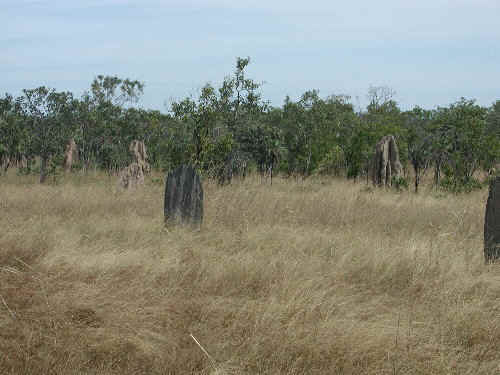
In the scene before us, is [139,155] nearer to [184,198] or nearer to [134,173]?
[134,173]

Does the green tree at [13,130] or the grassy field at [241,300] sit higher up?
the green tree at [13,130]

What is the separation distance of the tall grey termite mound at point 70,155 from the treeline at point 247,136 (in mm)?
270

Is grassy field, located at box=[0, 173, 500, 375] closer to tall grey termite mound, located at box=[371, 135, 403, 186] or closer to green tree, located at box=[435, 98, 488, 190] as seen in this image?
tall grey termite mound, located at box=[371, 135, 403, 186]

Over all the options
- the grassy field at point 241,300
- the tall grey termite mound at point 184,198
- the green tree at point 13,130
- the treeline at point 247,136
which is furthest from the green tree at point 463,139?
the green tree at point 13,130

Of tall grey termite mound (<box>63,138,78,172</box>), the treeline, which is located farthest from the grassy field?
tall grey termite mound (<box>63,138,78,172</box>)

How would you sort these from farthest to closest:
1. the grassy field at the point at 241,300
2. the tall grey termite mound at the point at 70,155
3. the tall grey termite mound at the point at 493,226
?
the tall grey termite mound at the point at 70,155
the tall grey termite mound at the point at 493,226
the grassy field at the point at 241,300

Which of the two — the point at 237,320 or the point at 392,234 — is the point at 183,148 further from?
the point at 237,320

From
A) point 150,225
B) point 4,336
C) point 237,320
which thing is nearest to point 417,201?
point 150,225

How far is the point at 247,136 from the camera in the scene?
16.7 m

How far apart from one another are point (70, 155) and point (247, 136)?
34.1 feet

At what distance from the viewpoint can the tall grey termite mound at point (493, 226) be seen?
6090mm

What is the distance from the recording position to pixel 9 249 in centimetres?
534

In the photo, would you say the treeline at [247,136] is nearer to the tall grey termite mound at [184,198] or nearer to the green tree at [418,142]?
the green tree at [418,142]

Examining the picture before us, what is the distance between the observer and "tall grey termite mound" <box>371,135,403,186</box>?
15172mm
